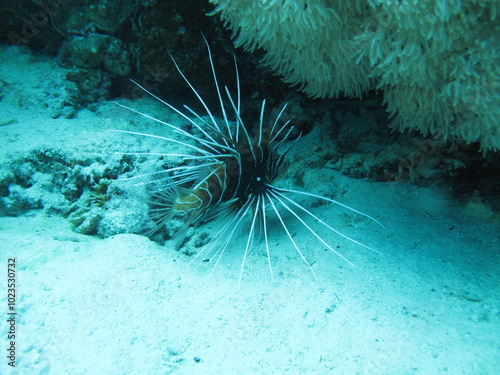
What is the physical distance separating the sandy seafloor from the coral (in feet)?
3.23

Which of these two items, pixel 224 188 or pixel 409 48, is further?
pixel 224 188

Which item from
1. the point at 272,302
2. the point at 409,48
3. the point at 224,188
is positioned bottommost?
the point at 272,302

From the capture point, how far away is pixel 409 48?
73.0 inches

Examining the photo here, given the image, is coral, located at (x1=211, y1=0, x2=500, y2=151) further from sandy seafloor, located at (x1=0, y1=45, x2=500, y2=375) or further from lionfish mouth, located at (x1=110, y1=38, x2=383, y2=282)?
sandy seafloor, located at (x1=0, y1=45, x2=500, y2=375)

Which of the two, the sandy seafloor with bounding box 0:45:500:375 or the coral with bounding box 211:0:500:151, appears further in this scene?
the coral with bounding box 211:0:500:151

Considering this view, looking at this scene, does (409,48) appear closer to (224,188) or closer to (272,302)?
(224,188)

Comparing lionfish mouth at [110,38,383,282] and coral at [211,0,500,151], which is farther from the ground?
coral at [211,0,500,151]

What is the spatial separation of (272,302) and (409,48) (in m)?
1.95

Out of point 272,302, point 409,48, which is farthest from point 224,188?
point 409,48

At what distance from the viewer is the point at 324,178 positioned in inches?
142

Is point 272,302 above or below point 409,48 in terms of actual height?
below

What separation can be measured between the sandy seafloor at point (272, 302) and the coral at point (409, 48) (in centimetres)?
98

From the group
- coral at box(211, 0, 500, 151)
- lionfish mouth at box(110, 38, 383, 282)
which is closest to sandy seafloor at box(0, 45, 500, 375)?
lionfish mouth at box(110, 38, 383, 282)

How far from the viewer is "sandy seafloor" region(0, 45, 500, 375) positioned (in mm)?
1434
